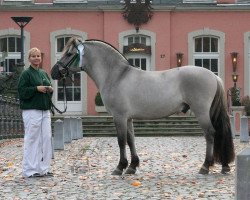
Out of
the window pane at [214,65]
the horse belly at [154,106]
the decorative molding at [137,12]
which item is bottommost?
the horse belly at [154,106]

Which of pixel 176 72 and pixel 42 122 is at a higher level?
pixel 176 72

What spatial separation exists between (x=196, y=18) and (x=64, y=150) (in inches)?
722

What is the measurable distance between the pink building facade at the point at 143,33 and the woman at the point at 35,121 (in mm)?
23532

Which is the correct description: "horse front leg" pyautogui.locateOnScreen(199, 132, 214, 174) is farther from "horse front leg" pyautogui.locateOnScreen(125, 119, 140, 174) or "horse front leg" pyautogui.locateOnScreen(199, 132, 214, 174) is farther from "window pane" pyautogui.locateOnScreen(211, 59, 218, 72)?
Answer: "window pane" pyautogui.locateOnScreen(211, 59, 218, 72)

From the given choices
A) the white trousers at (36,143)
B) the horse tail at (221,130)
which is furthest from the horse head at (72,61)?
the horse tail at (221,130)

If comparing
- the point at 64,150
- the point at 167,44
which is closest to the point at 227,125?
the point at 64,150

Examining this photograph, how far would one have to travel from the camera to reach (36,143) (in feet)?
36.7

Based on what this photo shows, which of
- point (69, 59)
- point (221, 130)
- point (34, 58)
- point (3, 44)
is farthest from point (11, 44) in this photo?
point (221, 130)

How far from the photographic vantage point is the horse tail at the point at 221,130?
37.2 feet

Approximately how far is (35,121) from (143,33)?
24226 millimetres

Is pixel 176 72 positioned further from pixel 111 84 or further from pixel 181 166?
pixel 181 166

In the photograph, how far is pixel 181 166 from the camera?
13133 millimetres

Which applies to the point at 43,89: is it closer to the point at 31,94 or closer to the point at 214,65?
the point at 31,94

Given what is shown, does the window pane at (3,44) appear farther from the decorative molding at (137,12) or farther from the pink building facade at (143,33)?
the decorative molding at (137,12)
